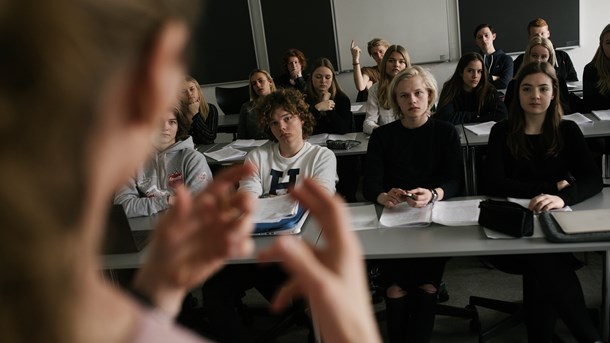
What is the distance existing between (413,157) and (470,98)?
183 centimetres

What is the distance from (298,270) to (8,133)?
0.29 m

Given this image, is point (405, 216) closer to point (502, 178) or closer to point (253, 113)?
point (502, 178)

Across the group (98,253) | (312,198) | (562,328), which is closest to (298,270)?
(312,198)

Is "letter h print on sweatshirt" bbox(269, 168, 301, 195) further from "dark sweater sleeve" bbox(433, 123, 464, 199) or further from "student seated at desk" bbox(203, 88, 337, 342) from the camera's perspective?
"dark sweater sleeve" bbox(433, 123, 464, 199)

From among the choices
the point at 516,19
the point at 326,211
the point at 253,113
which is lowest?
the point at 253,113

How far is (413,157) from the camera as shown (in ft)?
8.84

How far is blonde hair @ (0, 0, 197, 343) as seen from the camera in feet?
1.02

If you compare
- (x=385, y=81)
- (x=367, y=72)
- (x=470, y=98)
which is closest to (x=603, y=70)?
(x=470, y=98)

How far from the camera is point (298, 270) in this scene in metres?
0.52

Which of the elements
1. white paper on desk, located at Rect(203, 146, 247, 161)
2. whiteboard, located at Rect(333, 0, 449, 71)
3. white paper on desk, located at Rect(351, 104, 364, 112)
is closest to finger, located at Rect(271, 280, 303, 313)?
white paper on desk, located at Rect(203, 146, 247, 161)

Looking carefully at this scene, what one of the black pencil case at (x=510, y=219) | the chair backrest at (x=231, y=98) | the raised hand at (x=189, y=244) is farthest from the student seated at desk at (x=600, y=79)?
the raised hand at (x=189, y=244)

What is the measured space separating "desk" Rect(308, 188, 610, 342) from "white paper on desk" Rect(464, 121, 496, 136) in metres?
1.54

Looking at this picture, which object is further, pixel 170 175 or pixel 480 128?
pixel 480 128

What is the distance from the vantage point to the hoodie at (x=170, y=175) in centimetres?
277
